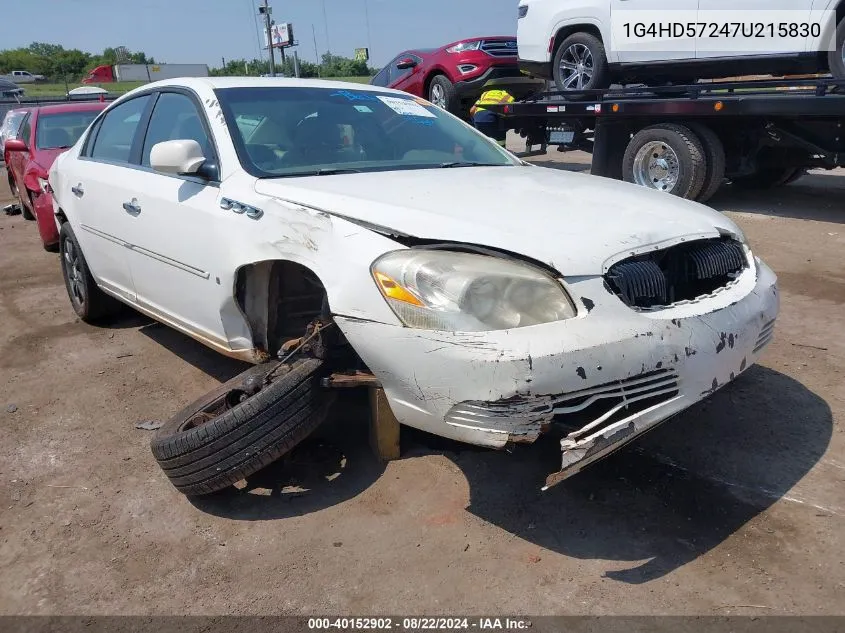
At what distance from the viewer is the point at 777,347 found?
13.7 ft

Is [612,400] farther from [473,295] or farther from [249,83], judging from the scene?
[249,83]

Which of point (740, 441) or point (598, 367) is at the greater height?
point (598, 367)

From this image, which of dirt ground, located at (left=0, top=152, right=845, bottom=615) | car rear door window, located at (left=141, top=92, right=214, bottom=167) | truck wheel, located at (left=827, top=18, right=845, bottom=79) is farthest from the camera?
truck wheel, located at (left=827, top=18, right=845, bottom=79)

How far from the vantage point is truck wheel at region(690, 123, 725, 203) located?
7.36 m

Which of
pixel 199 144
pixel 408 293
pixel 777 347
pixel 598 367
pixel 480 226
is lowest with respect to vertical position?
pixel 777 347

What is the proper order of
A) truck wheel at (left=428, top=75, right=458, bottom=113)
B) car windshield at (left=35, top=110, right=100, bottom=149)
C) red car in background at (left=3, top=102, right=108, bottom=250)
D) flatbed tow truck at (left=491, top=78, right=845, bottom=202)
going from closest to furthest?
1. flatbed tow truck at (left=491, top=78, right=845, bottom=202)
2. red car in background at (left=3, top=102, right=108, bottom=250)
3. car windshield at (left=35, top=110, right=100, bottom=149)
4. truck wheel at (left=428, top=75, right=458, bottom=113)

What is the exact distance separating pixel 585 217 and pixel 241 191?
142cm

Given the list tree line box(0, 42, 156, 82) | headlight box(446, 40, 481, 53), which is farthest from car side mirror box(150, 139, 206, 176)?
tree line box(0, 42, 156, 82)

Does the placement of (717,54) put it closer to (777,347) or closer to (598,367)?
(777,347)

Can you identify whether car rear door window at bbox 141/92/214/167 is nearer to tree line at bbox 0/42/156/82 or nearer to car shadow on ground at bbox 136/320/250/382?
car shadow on ground at bbox 136/320/250/382

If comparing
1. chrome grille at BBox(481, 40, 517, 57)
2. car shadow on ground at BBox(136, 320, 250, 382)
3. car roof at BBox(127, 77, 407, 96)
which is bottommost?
car shadow on ground at BBox(136, 320, 250, 382)

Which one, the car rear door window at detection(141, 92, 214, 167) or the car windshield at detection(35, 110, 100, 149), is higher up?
the car rear door window at detection(141, 92, 214, 167)

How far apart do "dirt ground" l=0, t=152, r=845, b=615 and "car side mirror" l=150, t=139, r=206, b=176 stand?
1317 mm

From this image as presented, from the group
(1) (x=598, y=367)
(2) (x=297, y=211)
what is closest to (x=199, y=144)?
(2) (x=297, y=211)
